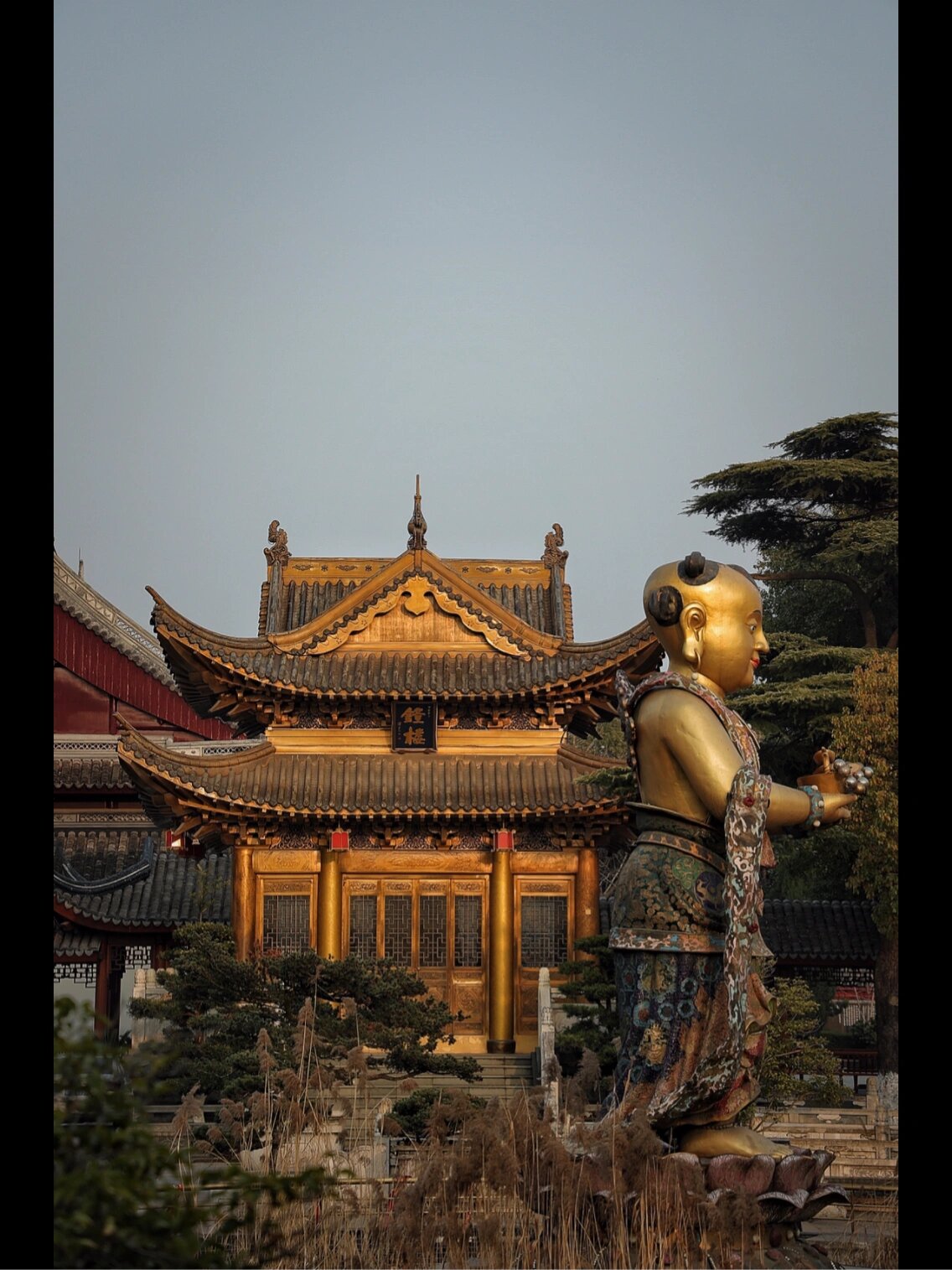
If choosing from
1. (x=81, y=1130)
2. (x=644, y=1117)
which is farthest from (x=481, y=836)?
(x=81, y=1130)

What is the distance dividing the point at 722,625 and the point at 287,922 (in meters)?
11.7

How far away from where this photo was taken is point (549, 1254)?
5367 mm

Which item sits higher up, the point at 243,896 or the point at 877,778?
the point at 877,778

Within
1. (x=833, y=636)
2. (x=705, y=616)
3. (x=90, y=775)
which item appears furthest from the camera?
(x=833, y=636)

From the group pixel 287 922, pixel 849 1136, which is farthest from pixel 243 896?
pixel 849 1136

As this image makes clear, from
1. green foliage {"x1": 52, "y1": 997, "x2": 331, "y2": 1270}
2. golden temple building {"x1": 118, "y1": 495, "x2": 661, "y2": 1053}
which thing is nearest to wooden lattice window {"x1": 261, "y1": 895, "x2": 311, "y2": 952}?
golden temple building {"x1": 118, "y1": 495, "x2": 661, "y2": 1053}

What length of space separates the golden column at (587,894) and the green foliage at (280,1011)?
343 cm

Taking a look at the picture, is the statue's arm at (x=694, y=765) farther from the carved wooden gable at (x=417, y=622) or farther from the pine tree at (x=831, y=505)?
the pine tree at (x=831, y=505)

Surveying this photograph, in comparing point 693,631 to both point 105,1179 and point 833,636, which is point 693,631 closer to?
point 105,1179

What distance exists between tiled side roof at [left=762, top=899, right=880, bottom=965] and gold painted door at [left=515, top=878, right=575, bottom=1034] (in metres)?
2.55

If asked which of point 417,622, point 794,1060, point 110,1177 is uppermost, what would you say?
point 417,622

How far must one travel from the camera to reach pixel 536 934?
17.2 meters

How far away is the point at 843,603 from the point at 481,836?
10209 millimetres
